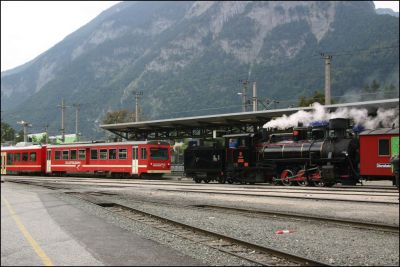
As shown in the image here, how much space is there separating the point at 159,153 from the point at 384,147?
1843 centimetres

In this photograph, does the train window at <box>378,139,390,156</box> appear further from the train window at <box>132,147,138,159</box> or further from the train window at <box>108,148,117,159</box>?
the train window at <box>108,148,117,159</box>

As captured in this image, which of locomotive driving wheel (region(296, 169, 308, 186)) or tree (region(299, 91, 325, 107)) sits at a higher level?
tree (region(299, 91, 325, 107))

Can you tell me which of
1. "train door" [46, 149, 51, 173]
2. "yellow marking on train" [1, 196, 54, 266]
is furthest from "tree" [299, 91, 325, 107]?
"yellow marking on train" [1, 196, 54, 266]

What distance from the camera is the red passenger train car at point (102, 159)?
35.3 m

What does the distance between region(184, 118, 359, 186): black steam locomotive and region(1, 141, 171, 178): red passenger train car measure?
4.48 meters

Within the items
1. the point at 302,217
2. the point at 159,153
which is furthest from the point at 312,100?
the point at 302,217

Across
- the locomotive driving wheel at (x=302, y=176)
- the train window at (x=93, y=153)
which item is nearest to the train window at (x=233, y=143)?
the locomotive driving wheel at (x=302, y=176)

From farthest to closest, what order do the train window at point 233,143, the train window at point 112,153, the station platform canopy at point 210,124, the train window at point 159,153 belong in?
the train window at point 112,153, the train window at point 159,153, the station platform canopy at point 210,124, the train window at point 233,143

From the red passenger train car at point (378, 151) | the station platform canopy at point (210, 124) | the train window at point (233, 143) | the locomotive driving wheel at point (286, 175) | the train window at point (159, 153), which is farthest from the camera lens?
the train window at point (159, 153)

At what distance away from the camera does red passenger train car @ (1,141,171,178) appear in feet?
116

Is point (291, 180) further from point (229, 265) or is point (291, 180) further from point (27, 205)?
point (229, 265)

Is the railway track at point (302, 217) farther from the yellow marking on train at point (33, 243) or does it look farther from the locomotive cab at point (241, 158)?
the locomotive cab at point (241, 158)

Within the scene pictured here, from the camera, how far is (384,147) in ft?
69.2

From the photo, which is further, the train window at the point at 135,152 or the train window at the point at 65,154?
the train window at the point at 65,154
